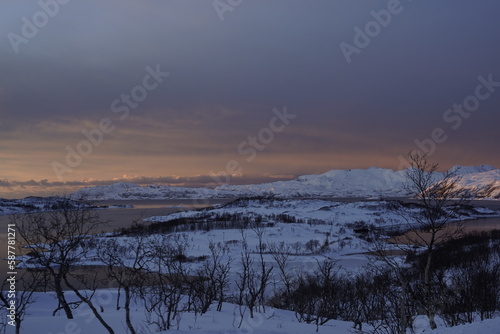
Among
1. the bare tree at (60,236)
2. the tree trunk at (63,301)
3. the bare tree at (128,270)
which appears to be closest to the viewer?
the bare tree at (128,270)

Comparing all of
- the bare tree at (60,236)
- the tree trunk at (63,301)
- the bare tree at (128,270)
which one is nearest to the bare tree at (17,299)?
the tree trunk at (63,301)

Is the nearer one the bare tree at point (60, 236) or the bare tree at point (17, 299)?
the bare tree at point (17, 299)

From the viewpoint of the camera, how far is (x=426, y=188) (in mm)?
11719

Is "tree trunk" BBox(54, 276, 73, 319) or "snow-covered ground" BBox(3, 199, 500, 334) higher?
"tree trunk" BBox(54, 276, 73, 319)

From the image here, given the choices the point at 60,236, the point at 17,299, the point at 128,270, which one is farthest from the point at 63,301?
the point at 128,270

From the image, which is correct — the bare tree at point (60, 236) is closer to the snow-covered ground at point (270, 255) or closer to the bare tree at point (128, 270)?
the bare tree at point (128, 270)

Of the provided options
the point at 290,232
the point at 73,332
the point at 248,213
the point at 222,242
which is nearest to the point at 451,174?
the point at 73,332

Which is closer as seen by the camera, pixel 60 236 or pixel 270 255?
pixel 60 236

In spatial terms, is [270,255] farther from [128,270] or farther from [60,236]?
[60,236]

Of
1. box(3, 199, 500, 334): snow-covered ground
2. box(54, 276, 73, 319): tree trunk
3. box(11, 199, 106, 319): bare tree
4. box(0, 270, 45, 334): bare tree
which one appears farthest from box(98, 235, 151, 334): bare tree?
box(0, 270, 45, 334): bare tree

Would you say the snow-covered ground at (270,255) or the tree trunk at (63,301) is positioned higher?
the tree trunk at (63,301)

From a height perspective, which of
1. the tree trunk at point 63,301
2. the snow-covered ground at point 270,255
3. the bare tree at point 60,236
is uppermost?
the bare tree at point 60,236

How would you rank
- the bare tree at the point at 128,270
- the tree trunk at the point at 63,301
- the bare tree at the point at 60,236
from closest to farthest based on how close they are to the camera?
the bare tree at the point at 128,270, the bare tree at the point at 60,236, the tree trunk at the point at 63,301

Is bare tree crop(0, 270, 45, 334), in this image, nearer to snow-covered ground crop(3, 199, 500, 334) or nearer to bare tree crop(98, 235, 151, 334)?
snow-covered ground crop(3, 199, 500, 334)
